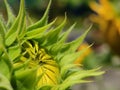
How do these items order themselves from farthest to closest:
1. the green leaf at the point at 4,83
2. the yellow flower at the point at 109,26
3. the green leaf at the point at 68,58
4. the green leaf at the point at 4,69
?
the yellow flower at the point at 109,26, the green leaf at the point at 68,58, the green leaf at the point at 4,69, the green leaf at the point at 4,83

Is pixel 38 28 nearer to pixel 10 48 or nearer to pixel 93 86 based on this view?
pixel 10 48

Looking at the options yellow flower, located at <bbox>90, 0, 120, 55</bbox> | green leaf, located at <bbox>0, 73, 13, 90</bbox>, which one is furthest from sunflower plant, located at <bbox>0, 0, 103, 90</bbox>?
yellow flower, located at <bbox>90, 0, 120, 55</bbox>

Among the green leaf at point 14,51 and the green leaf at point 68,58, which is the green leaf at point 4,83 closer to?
the green leaf at point 14,51

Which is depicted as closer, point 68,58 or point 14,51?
point 14,51

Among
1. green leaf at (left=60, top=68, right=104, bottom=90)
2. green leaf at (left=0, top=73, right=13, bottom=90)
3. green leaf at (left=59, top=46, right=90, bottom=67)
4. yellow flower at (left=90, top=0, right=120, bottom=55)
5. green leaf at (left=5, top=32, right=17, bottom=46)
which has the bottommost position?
yellow flower at (left=90, top=0, right=120, bottom=55)

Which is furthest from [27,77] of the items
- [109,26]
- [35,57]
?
[109,26]

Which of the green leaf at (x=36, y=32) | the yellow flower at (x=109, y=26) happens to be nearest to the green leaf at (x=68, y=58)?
the green leaf at (x=36, y=32)

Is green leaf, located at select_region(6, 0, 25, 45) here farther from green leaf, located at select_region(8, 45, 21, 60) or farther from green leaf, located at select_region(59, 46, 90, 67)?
green leaf, located at select_region(59, 46, 90, 67)

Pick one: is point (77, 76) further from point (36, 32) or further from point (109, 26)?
point (109, 26)
